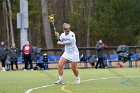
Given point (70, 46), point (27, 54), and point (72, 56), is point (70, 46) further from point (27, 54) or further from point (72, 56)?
point (27, 54)

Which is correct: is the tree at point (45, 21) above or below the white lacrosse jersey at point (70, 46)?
above

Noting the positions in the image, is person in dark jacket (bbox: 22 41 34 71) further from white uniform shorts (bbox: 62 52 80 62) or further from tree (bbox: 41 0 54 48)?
tree (bbox: 41 0 54 48)

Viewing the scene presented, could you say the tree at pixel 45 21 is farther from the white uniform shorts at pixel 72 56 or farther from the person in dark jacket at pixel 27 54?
the white uniform shorts at pixel 72 56

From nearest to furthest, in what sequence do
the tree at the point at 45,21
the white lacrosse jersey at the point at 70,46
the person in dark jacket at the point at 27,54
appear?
the white lacrosse jersey at the point at 70,46, the person in dark jacket at the point at 27,54, the tree at the point at 45,21

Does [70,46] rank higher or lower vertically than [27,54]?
higher

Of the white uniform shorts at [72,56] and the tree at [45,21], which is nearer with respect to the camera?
the white uniform shorts at [72,56]

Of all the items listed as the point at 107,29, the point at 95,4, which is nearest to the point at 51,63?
the point at 107,29

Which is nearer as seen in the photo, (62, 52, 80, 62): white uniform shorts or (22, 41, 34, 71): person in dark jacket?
(62, 52, 80, 62): white uniform shorts

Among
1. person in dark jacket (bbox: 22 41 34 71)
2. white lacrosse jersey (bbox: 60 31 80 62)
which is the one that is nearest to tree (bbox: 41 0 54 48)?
person in dark jacket (bbox: 22 41 34 71)

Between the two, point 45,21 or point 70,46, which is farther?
point 45,21

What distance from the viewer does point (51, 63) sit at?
111 ft

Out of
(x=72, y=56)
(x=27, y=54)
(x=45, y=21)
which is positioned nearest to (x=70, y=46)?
(x=72, y=56)

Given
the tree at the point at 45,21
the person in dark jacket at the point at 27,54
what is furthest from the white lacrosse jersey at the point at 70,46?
the tree at the point at 45,21

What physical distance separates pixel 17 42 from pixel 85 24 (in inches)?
351
